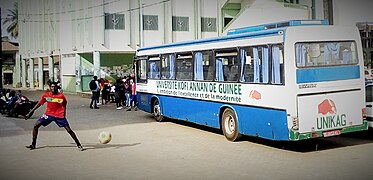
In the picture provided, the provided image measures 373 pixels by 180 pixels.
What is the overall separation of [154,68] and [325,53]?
26.0ft

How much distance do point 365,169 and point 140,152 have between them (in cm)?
499

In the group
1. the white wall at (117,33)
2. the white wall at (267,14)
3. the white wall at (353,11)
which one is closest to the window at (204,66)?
the white wall at (353,11)

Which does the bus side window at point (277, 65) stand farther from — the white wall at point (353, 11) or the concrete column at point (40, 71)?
the concrete column at point (40, 71)

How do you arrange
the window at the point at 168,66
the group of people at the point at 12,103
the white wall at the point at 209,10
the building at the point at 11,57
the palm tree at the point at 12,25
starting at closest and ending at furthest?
the window at the point at 168,66 < the group of people at the point at 12,103 < the white wall at the point at 209,10 < the building at the point at 11,57 < the palm tree at the point at 12,25

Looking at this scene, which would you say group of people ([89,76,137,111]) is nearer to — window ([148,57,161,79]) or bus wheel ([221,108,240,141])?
window ([148,57,161,79])

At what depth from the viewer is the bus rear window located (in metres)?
9.70

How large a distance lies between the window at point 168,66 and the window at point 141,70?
1.74m

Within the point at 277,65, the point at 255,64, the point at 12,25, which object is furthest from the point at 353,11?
the point at 12,25

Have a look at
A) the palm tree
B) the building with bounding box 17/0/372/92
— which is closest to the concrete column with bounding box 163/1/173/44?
the building with bounding box 17/0/372/92

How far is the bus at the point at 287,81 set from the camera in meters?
9.58

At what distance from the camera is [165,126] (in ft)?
50.9

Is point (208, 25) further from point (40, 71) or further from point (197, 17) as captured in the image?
point (40, 71)

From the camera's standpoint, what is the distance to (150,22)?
112 ft

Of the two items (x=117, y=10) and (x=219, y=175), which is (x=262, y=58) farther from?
(x=117, y=10)
